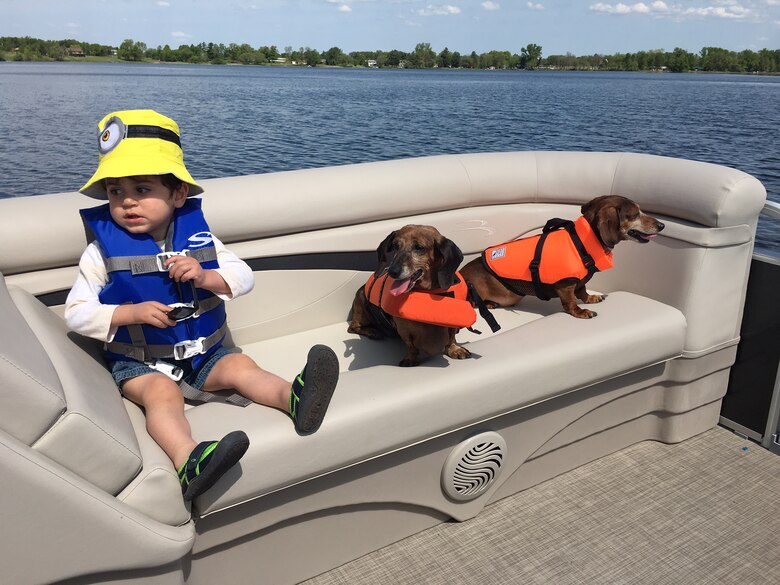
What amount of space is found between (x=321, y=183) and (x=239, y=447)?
4.31ft

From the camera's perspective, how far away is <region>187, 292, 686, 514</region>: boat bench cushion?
5.79 feet

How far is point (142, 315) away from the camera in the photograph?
1.85 meters

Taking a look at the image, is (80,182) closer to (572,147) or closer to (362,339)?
(362,339)

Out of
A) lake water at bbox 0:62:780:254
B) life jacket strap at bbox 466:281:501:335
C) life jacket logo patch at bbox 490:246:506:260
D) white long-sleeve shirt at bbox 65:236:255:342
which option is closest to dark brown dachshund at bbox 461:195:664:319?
life jacket logo patch at bbox 490:246:506:260

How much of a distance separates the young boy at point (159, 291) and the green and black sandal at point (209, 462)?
149 mm

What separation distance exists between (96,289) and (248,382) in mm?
520

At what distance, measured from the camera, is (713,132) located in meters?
21.6

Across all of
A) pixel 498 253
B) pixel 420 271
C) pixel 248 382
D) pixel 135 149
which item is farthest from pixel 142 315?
pixel 498 253

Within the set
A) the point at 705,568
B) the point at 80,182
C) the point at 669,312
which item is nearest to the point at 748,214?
the point at 669,312

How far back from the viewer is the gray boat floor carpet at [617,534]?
2.10 m

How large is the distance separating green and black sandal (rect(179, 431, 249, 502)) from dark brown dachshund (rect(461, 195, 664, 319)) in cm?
151

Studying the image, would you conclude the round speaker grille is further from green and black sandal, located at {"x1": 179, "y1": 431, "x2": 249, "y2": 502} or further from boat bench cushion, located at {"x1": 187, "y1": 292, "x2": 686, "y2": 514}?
green and black sandal, located at {"x1": 179, "y1": 431, "x2": 249, "y2": 502}

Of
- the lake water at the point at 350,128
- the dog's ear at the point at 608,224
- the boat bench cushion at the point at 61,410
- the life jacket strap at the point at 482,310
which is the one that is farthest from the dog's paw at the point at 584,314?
the lake water at the point at 350,128

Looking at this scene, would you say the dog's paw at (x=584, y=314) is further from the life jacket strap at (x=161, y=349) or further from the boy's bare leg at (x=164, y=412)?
the boy's bare leg at (x=164, y=412)
